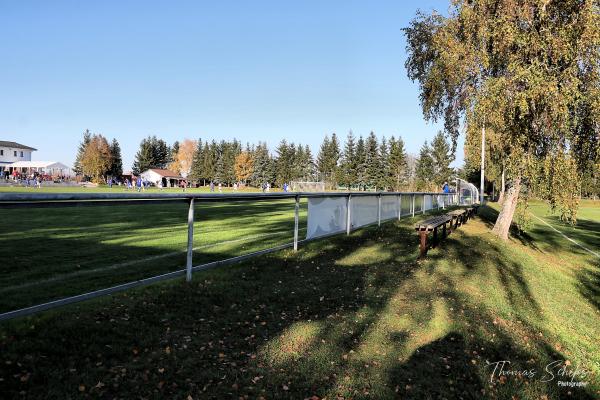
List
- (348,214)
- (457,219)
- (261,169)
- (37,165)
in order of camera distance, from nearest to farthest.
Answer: (348,214)
(457,219)
(37,165)
(261,169)

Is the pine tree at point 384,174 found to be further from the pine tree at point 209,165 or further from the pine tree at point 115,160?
the pine tree at point 115,160

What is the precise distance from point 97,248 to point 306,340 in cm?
691

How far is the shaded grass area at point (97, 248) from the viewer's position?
20.8 feet

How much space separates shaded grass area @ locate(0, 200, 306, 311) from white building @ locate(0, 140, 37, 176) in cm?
9004

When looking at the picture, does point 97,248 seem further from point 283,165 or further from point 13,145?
point 13,145

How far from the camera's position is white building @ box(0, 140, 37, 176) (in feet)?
300

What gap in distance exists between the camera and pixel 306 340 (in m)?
4.51

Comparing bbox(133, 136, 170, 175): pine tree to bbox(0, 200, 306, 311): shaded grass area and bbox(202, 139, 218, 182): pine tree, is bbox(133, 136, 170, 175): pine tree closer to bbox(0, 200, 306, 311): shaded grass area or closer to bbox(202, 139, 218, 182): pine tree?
bbox(202, 139, 218, 182): pine tree

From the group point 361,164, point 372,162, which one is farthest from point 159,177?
point 372,162

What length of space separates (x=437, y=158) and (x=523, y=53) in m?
81.0

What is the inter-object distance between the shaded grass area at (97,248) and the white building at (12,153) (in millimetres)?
90038

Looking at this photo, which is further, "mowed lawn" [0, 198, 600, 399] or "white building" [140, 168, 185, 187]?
"white building" [140, 168, 185, 187]

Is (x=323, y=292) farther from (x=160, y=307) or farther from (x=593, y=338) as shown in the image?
(x=593, y=338)

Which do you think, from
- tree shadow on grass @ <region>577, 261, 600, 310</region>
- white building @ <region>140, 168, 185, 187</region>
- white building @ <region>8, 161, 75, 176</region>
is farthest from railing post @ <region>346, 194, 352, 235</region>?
white building @ <region>140, 168, 185, 187</region>
